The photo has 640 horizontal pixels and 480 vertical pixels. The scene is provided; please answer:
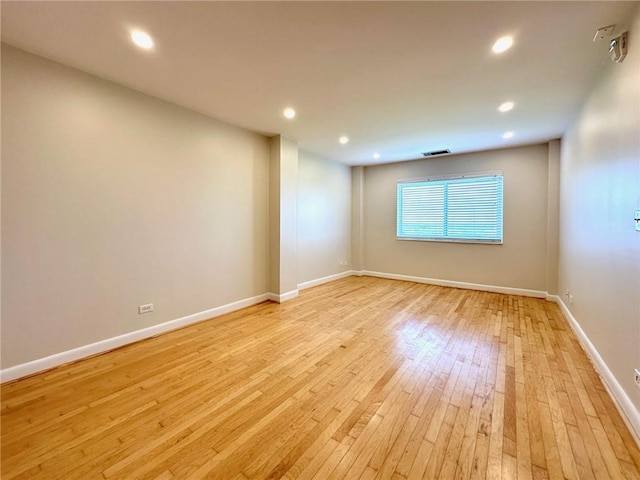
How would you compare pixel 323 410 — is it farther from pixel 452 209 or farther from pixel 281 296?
pixel 452 209

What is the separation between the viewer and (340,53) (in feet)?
7.16

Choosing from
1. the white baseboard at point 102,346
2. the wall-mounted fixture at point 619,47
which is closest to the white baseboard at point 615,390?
the wall-mounted fixture at point 619,47

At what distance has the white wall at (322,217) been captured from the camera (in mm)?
5238

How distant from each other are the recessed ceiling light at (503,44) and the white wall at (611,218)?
2.16ft

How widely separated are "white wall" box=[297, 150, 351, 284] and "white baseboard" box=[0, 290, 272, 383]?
1962 mm

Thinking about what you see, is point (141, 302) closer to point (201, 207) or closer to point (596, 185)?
point (201, 207)

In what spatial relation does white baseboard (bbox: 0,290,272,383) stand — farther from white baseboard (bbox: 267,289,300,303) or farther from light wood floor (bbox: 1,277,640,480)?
white baseboard (bbox: 267,289,300,303)

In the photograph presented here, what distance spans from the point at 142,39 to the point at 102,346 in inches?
110

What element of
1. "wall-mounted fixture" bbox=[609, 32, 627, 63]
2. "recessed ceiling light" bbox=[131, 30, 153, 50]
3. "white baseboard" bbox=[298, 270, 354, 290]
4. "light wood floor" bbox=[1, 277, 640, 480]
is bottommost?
"light wood floor" bbox=[1, 277, 640, 480]

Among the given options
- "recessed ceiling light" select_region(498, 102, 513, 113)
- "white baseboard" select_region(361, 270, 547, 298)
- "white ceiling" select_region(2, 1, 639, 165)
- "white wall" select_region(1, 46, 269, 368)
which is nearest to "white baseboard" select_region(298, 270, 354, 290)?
"white baseboard" select_region(361, 270, 547, 298)

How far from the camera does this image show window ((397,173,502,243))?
5.04m

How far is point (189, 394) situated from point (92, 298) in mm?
1485

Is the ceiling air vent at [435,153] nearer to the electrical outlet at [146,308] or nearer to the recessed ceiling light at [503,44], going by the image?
the recessed ceiling light at [503,44]

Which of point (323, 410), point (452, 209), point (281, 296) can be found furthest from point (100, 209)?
point (452, 209)
